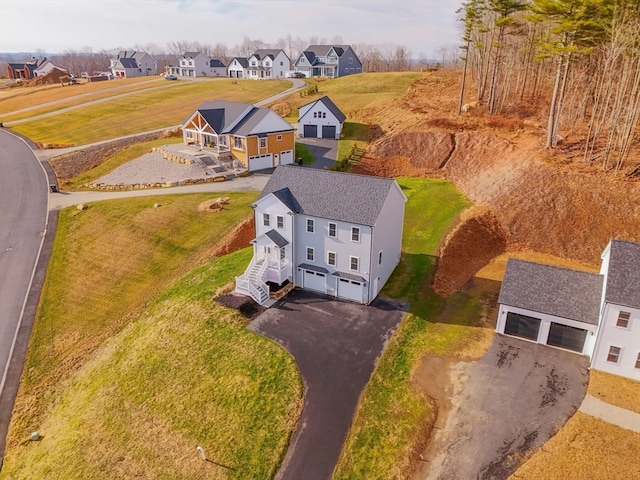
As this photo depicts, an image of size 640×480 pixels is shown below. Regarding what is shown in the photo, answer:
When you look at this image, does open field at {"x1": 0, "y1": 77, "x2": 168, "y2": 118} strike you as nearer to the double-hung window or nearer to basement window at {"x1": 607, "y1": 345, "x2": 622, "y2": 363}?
the double-hung window

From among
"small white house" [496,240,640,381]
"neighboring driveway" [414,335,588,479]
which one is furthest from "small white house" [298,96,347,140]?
"neighboring driveway" [414,335,588,479]

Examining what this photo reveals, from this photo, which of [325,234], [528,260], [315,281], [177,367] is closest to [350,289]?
[315,281]

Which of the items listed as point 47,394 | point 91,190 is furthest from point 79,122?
point 47,394

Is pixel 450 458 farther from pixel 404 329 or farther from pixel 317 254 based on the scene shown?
pixel 317 254

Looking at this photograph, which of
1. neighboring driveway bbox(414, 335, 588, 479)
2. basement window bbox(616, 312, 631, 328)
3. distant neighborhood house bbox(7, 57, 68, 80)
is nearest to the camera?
neighboring driveway bbox(414, 335, 588, 479)

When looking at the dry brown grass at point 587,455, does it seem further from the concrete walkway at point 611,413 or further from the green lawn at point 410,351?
the green lawn at point 410,351

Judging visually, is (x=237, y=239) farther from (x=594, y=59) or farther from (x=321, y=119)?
(x=594, y=59)

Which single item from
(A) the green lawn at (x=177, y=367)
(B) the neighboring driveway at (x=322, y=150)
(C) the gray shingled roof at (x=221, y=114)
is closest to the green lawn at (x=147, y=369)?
(A) the green lawn at (x=177, y=367)
